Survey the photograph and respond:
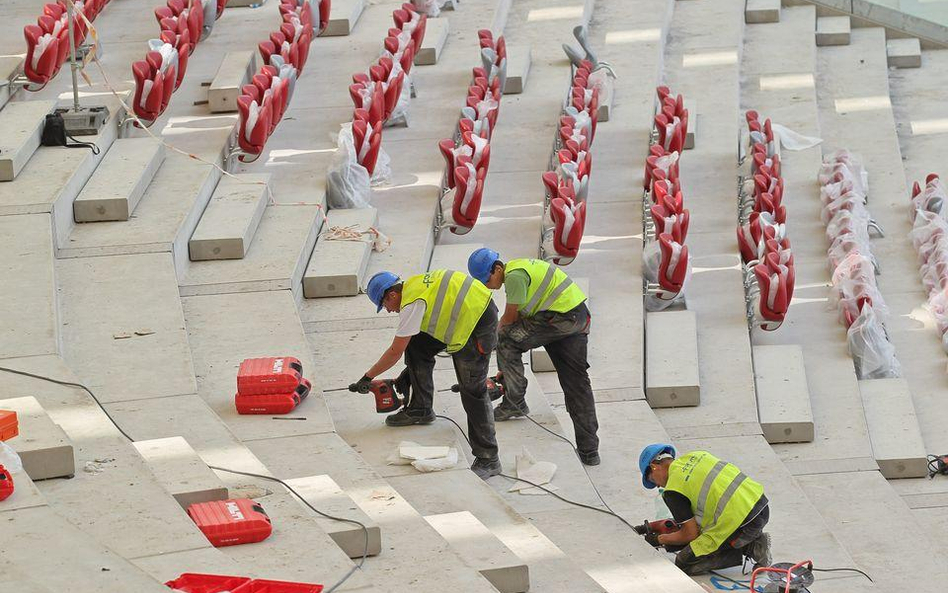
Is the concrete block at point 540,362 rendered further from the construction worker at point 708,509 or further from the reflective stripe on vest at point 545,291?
the construction worker at point 708,509

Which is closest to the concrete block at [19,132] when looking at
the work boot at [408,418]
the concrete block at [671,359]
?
the work boot at [408,418]

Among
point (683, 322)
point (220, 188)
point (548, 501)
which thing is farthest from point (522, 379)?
point (220, 188)

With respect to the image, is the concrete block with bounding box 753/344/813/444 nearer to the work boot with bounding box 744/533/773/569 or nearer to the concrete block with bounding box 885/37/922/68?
the work boot with bounding box 744/533/773/569

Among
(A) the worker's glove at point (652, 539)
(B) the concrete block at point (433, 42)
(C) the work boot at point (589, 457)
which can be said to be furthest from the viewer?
(B) the concrete block at point (433, 42)

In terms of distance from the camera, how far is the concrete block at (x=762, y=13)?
17328 mm

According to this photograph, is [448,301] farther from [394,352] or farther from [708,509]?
[708,509]

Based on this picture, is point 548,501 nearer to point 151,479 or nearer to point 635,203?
point 151,479

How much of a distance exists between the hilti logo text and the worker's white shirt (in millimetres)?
1496

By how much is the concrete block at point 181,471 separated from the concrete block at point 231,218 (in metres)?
2.72

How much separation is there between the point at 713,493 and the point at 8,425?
314 cm

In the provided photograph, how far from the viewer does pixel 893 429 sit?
1023cm

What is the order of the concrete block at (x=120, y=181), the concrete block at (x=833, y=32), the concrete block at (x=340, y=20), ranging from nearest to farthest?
1. the concrete block at (x=120, y=181)
2. the concrete block at (x=340, y=20)
3. the concrete block at (x=833, y=32)

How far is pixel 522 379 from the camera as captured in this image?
29.3ft

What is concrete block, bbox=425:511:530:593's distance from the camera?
670cm
